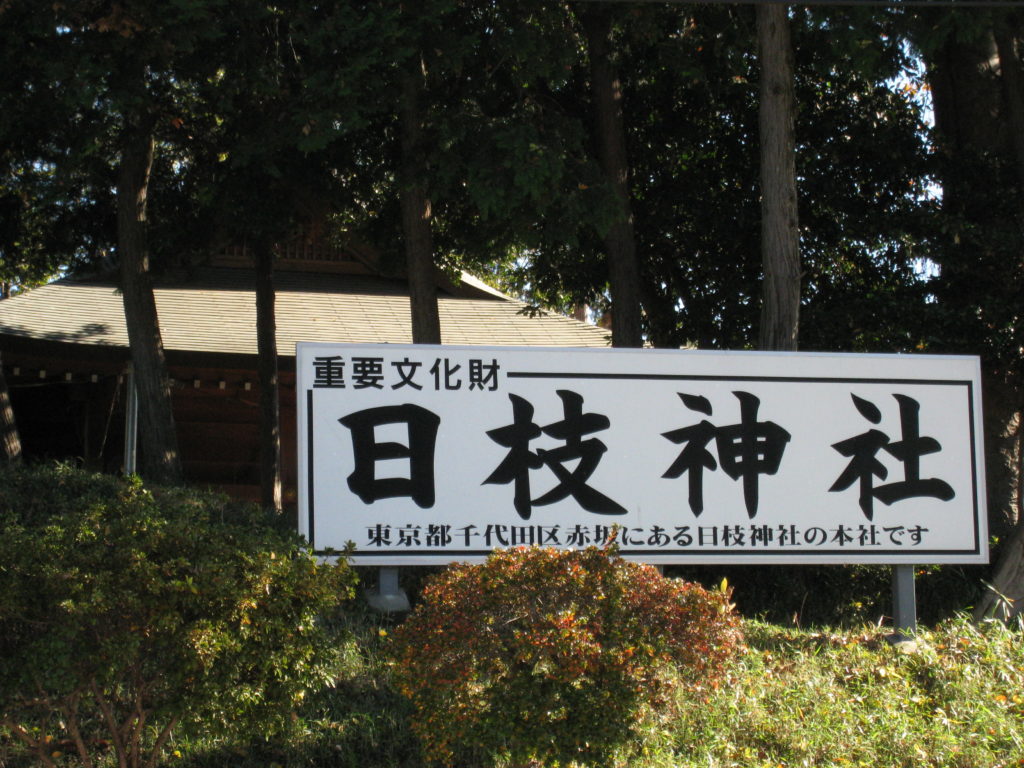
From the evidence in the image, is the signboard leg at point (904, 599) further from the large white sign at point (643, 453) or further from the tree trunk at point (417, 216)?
the tree trunk at point (417, 216)

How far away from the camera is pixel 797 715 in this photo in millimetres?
6559

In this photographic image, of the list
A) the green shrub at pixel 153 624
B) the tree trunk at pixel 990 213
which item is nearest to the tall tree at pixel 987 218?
the tree trunk at pixel 990 213

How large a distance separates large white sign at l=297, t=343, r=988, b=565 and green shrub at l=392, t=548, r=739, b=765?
189 centimetres

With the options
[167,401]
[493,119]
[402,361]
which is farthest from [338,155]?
[402,361]

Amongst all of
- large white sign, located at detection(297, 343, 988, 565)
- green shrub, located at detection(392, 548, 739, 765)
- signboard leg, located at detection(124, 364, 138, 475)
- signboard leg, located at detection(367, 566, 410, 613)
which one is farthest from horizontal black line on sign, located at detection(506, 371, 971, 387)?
signboard leg, located at detection(124, 364, 138, 475)

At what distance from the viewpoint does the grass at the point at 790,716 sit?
19.1 ft

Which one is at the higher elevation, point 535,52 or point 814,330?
point 535,52

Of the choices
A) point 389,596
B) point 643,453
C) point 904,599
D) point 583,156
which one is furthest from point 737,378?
point 583,156

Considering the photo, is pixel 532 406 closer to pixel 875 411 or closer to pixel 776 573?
pixel 875 411

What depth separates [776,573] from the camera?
367 inches

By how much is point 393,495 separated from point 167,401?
4941mm

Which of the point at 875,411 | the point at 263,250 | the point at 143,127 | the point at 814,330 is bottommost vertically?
the point at 875,411

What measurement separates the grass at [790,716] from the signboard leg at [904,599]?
248 mm

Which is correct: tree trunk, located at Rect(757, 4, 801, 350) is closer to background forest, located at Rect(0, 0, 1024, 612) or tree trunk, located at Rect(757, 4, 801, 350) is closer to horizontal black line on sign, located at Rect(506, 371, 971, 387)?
background forest, located at Rect(0, 0, 1024, 612)
